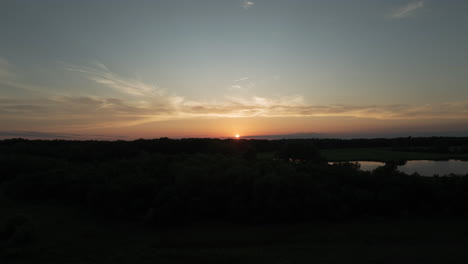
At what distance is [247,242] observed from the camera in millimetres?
9070

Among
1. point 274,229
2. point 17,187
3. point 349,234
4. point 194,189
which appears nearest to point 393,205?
point 349,234

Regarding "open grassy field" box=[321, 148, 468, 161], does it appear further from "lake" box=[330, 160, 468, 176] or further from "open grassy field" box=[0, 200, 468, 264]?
"open grassy field" box=[0, 200, 468, 264]

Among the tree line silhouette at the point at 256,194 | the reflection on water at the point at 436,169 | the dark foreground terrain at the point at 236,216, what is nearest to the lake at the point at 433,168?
the reflection on water at the point at 436,169

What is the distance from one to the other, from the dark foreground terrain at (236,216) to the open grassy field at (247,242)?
0.12 feet

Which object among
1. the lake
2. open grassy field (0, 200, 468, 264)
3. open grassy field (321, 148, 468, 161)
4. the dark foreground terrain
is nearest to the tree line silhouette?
the dark foreground terrain

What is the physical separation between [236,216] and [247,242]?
1.76 metres

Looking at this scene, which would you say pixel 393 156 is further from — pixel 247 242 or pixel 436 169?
pixel 247 242

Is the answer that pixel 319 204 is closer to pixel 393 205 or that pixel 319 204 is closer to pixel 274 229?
pixel 274 229

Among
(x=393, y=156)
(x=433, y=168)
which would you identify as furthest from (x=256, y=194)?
(x=393, y=156)

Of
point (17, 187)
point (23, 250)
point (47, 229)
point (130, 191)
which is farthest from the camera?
point (17, 187)

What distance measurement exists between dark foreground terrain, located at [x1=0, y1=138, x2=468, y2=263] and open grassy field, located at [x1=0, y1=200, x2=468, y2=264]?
4 centimetres

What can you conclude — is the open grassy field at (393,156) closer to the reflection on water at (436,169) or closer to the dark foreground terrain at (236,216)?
the reflection on water at (436,169)

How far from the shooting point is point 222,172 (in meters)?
12.7

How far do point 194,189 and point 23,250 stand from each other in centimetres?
608
